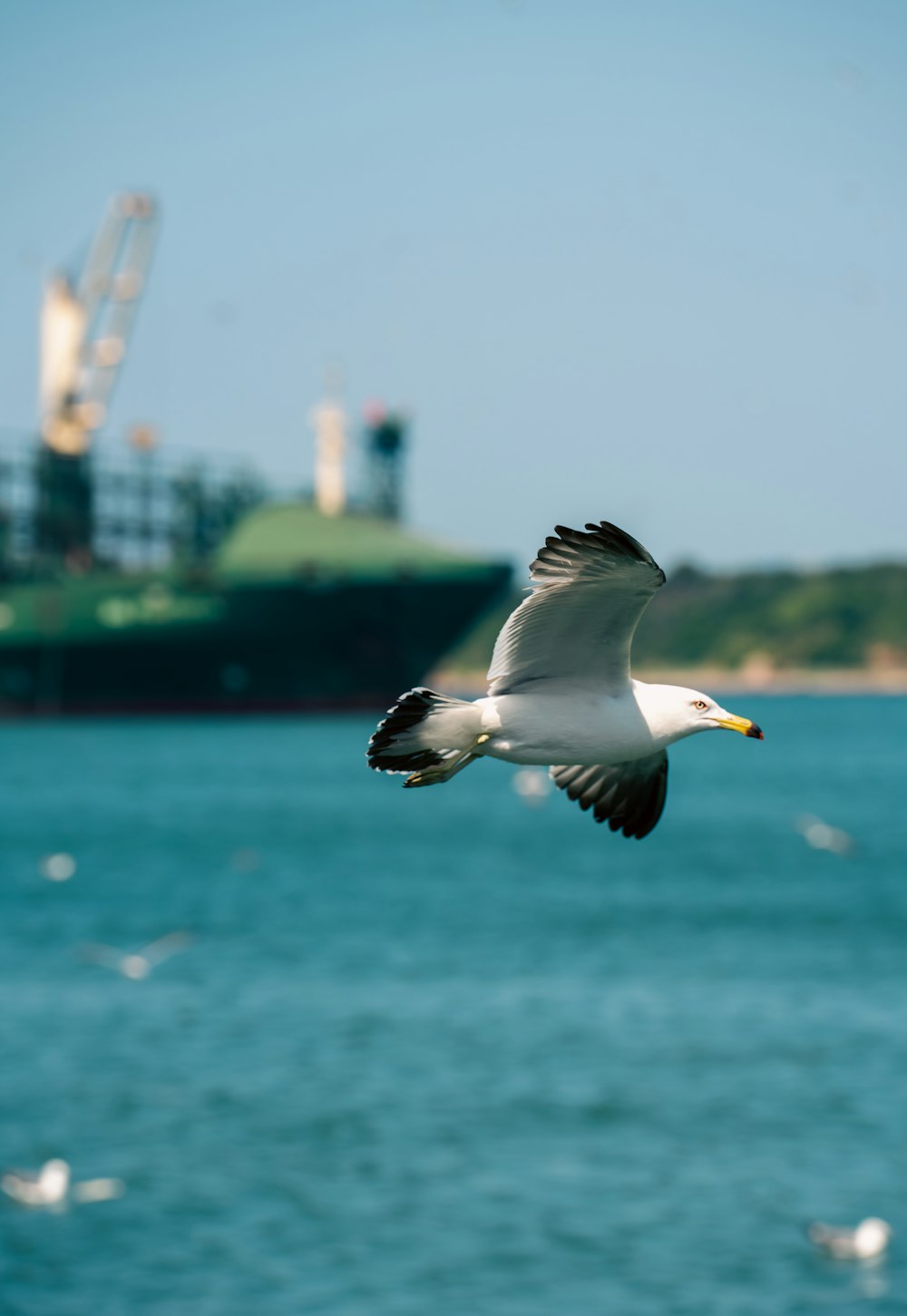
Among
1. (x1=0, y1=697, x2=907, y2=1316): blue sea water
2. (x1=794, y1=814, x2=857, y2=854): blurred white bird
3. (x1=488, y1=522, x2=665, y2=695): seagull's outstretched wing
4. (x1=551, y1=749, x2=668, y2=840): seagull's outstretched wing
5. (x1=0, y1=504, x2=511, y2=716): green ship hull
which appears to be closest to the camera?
(x1=488, y1=522, x2=665, y2=695): seagull's outstretched wing

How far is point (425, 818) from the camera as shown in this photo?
444 ft

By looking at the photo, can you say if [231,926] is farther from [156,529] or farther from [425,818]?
[156,529]

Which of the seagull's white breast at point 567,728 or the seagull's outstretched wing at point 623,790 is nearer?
the seagull's white breast at point 567,728

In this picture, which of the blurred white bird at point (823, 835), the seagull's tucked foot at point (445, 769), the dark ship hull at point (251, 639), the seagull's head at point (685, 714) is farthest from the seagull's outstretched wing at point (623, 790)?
the dark ship hull at point (251, 639)

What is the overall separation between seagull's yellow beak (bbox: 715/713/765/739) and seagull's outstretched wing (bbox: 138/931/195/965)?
6326 cm

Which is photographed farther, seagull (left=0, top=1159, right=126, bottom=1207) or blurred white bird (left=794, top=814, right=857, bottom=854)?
blurred white bird (left=794, top=814, right=857, bottom=854)

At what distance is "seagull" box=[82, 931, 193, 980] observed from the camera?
68125mm

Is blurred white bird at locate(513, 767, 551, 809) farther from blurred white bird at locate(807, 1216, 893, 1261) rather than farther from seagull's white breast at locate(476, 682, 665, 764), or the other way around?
seagull's white breast at locate(476, 682, 665, 764)

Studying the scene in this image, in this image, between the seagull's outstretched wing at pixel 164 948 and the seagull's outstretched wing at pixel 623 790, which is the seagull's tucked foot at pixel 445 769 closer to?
the seagull's outstretched wing at pixel 623 790

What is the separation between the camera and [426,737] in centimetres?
820

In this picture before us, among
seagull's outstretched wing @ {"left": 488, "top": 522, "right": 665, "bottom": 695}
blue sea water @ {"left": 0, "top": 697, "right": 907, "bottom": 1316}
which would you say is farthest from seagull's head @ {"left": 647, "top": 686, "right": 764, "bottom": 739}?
blue sea water @ {"left": 0, "top": 697, "right": 907, "bottom": 1316}

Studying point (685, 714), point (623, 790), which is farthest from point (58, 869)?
point (685, 714)

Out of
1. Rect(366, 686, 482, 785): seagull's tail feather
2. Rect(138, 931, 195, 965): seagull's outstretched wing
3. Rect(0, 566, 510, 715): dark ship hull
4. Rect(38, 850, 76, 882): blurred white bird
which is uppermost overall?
Rect(366, 686, 482, 785): seagull's tail feather

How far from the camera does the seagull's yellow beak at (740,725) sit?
7703 mm
